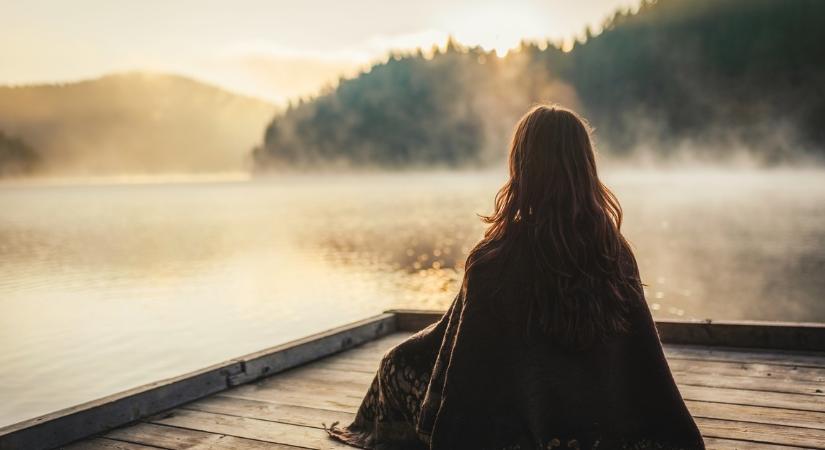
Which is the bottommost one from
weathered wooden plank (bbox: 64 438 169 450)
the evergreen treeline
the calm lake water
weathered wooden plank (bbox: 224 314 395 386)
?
the calm lake water

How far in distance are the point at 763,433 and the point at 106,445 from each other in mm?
3435

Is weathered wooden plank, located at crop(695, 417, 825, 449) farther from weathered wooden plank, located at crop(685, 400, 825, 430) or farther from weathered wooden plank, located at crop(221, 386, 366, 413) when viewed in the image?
weathered wooden plank, located at crop(221, 386, 366, 413)

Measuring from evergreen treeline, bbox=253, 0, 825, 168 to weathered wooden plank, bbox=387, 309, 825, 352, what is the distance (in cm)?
10357

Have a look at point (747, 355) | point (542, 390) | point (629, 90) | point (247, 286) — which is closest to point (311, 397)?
point (542, 390)

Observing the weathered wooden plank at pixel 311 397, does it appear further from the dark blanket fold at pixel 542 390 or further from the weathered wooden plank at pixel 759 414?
the weathered wooden plank at pixel 759 414

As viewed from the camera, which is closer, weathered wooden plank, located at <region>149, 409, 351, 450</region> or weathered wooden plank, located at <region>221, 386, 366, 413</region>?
weathered wooden plank, located at <region>149, 409, 351, 450</region>

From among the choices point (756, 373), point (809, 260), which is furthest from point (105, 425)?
point (809, 260)

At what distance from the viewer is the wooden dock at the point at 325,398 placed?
3.76 metres

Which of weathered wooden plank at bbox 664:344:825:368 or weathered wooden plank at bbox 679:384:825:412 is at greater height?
weathered wooden plank at bbox 664:344:825:368

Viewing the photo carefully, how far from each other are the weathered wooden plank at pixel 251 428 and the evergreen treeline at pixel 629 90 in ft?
346

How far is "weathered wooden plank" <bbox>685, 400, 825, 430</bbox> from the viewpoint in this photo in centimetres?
371

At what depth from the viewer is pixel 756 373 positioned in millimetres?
4629

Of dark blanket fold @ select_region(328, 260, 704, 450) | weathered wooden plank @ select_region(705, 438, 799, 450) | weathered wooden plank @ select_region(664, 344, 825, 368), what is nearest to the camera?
dark blanket fold @ select_region(328, 260, 704, 450)

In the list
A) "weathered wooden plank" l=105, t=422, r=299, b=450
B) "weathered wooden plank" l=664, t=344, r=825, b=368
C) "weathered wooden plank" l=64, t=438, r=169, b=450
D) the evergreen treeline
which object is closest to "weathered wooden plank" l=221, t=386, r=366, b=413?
"weathered wooden plank" l=105, t=422, r=299, b=450
